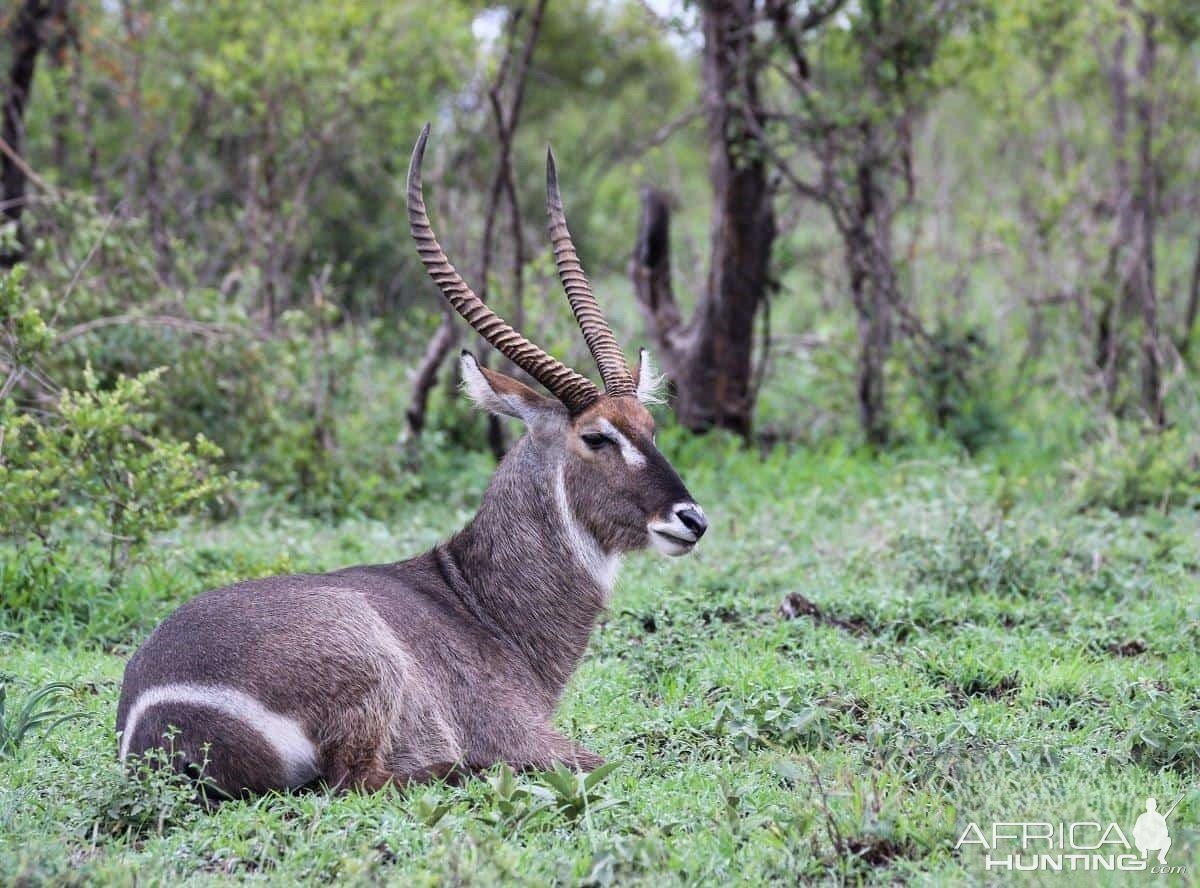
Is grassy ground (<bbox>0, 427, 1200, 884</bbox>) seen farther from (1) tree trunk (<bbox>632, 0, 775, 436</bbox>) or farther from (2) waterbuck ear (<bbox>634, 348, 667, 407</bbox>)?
(1) tree trunk (<bbox>632, 0, 775, 436</bbox>)

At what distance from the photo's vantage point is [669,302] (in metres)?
10.7

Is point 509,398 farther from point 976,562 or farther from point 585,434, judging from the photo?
point 976,562

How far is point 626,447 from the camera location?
4902 millimetres

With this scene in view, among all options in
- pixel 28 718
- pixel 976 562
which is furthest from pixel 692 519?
pixel 976 562

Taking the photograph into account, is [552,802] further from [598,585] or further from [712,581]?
[712,581]

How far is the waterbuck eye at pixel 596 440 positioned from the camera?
16.2 feet

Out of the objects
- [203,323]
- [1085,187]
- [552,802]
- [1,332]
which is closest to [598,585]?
[552,802]

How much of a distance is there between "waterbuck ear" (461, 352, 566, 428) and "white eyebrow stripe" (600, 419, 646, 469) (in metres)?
0.20

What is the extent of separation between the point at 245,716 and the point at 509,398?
1.48 metres

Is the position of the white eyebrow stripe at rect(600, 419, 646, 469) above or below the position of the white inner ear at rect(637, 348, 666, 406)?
below

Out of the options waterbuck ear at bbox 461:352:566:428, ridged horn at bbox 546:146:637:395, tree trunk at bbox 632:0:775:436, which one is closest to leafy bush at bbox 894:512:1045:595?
ridged horn at bbox 546:146:637:395

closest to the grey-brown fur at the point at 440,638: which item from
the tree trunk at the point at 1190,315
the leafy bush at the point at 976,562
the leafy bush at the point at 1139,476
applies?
the leafy bush at the point at 976,562

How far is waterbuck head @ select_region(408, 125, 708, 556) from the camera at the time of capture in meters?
4.83

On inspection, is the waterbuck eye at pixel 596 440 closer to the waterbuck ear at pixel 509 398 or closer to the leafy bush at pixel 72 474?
the waterbuck ear at pixel 509 398
